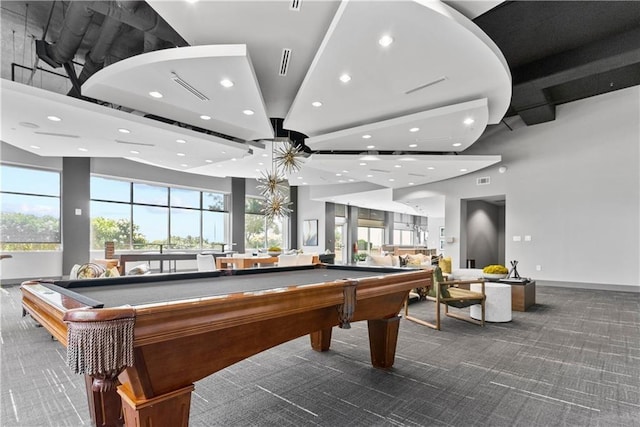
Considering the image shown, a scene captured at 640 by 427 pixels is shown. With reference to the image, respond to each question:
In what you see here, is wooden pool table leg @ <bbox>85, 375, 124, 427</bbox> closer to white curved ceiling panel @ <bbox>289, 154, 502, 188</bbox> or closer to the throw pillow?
the throw pillow

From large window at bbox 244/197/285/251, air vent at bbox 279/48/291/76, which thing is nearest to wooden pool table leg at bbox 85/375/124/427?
air vent at bbox 279/48/291/76

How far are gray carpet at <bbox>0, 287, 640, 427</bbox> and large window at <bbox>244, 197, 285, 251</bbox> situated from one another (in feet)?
31.2

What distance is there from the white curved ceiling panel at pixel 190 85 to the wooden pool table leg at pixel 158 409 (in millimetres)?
3155

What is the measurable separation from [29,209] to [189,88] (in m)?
7.04

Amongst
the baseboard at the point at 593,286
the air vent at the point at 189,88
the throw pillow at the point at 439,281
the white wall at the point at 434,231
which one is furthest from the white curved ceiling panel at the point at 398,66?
the white wall at the point at 434,231

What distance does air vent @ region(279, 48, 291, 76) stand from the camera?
3.96m

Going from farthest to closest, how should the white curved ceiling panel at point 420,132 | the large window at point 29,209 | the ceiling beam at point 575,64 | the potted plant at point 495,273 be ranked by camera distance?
the large window at point 29,209 < the potted plant at point 495,273 < the white curved ceiling panel at point 420,132 < the ceiling beam at point 575,64

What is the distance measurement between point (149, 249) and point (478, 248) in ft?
35.7

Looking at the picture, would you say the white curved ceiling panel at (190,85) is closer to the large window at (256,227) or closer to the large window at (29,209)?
the large window at (29,209)

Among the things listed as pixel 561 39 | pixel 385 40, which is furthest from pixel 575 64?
pixel 385 40

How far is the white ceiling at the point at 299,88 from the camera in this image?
123 inches

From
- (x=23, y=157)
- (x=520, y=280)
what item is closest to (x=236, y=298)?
(x=520, y=280)

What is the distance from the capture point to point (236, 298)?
4.53 feet

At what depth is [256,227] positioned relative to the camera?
13773 millimetres
